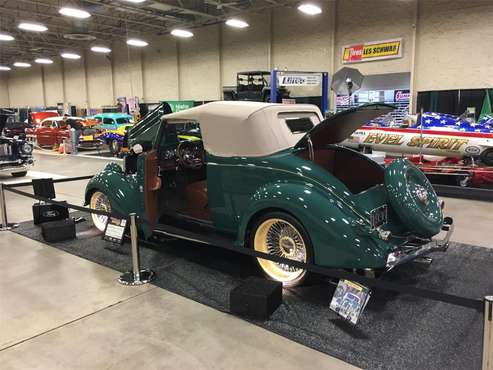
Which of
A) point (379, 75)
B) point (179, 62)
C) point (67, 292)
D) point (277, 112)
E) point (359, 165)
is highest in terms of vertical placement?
point (179, 62)

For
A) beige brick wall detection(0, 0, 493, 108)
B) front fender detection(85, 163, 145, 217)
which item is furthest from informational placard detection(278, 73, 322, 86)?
front fender detection(85, 163, 145, 217)

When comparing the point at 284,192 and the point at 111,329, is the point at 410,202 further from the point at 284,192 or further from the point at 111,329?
the point at 111,329

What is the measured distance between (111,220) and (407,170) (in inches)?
125

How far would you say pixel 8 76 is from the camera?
32531mm

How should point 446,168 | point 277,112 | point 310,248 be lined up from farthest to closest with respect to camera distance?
point 446,168, point 277,112, point 310,248

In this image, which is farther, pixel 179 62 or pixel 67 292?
pixel 179 62

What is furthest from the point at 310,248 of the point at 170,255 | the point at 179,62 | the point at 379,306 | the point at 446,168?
the point at 179,62

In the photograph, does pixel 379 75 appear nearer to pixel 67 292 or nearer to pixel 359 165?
pixel 359 165

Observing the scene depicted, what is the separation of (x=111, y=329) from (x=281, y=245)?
1.58 metres

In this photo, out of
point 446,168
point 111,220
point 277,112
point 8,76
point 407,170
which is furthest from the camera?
point 8,76

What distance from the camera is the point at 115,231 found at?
4.50 m

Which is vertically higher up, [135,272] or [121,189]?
[121,189]

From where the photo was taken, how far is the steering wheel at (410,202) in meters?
3.42

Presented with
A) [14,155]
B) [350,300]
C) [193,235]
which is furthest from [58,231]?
[14,155]
